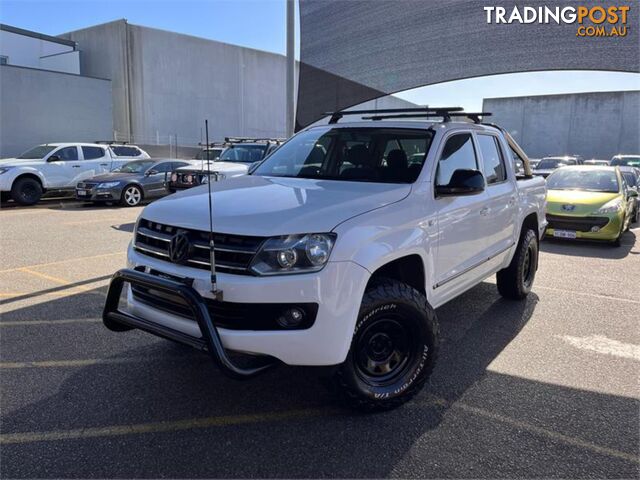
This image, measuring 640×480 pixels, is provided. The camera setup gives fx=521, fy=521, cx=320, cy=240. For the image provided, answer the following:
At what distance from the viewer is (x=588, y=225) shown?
956 cm

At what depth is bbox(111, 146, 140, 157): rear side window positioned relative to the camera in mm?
16817

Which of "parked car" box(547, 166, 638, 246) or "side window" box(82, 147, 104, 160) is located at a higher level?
"side window" box(82, 147, 104, 160)

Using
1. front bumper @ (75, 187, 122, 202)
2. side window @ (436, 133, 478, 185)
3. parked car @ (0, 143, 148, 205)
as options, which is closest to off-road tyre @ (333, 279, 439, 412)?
side window @ (436, 133, 478, 185)

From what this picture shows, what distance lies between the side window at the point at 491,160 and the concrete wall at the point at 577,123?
41550mm

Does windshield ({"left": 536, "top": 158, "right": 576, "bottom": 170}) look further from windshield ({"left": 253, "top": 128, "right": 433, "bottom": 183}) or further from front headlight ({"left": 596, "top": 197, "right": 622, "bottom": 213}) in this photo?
windshield ({"left": 253, "top": 128, "right": 433, "bottom": 183})

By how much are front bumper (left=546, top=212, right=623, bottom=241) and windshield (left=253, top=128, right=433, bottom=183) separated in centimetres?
658

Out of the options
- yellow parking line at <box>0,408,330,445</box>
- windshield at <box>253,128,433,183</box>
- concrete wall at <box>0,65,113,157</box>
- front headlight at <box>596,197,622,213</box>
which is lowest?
yellow parking line at <box>0,408,330,445</box>

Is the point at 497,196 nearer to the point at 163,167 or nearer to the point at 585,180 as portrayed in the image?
the point at 585,180

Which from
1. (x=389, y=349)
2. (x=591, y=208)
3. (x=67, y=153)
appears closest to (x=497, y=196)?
(x=389, y=349)

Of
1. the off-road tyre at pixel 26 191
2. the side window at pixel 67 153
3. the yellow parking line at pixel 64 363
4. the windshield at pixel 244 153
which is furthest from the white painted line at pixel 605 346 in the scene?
the side window at pixel 67 153

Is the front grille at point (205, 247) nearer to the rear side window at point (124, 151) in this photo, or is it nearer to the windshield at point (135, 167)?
the windshield at point (135, 167)

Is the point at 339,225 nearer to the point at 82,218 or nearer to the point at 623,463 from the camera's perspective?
the point at 623,463

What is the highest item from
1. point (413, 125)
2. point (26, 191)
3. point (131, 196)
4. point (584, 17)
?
point (584, 17)

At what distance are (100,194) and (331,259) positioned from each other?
12.9 m
